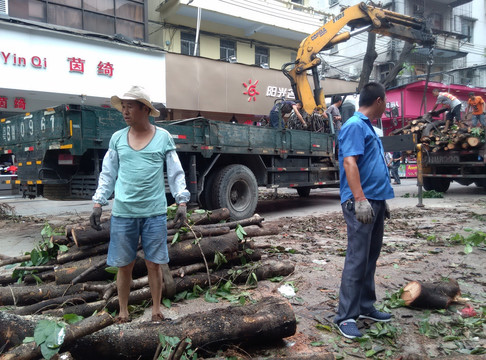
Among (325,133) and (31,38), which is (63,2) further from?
(325,133)

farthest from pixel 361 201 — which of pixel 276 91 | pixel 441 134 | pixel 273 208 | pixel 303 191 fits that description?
pixel 276 91

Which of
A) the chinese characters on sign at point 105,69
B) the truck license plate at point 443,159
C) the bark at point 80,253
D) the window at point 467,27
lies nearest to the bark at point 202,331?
the bark at point 80,253

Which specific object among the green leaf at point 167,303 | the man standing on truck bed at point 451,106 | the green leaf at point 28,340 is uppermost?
the man standing on truck bed at point 451,106

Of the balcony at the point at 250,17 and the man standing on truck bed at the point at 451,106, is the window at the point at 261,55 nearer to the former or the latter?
the balcony at the point at 250,17

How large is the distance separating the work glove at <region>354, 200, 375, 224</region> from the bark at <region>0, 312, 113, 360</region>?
1.75 meters

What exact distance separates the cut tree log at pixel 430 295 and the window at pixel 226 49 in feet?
54.5

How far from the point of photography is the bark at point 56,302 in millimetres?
2961

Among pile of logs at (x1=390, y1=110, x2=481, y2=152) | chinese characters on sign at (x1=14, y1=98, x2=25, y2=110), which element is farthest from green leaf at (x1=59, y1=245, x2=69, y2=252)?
chinese characters on sign at (x1=14, y1=98, x2=25, y2=110)

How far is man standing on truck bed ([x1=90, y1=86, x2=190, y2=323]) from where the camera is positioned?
2789 mm

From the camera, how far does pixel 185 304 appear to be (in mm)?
3375

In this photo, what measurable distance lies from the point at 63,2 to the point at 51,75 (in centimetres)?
269

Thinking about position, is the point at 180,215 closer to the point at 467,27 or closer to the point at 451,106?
the point at 451,106

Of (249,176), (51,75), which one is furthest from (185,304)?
(51,75)

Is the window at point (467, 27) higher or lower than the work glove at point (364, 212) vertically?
higher
